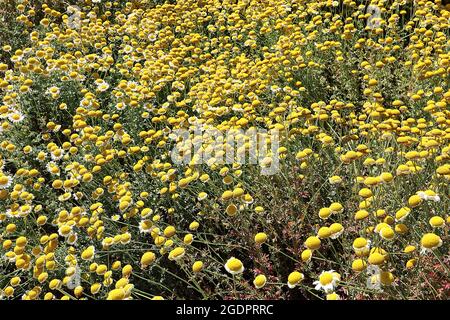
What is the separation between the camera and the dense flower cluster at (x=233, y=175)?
8.04ft

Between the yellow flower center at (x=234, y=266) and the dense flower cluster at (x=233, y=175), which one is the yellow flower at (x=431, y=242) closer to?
the dense flower cluster at (x=233, y=175)

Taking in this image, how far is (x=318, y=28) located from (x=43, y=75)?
2.79 metres

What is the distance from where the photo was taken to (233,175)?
3072 millimetres

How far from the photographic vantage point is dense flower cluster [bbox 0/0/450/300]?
245 cm

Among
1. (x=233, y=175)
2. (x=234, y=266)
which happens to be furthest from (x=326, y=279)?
(x=233, y=175)

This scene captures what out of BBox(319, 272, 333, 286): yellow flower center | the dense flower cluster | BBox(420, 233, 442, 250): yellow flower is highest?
BBox(420, 233, 442, 250): yellow flower

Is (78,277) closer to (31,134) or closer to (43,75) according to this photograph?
(31,134)

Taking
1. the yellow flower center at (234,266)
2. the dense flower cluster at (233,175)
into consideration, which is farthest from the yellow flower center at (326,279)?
the yellow flower center at (234,266)

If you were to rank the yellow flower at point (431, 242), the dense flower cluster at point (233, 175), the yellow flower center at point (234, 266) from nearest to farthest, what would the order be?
the yellow flower at point (431, 242) → the yellow flower center at point (234, 266) → the dense flower cluster at point (233, 175)

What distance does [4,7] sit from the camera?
6418 mm

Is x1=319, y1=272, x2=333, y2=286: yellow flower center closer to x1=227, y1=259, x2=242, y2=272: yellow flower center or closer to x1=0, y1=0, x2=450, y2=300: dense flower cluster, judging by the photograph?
x1=0, y1=0, x2=450, y2=300: dense flower cluster

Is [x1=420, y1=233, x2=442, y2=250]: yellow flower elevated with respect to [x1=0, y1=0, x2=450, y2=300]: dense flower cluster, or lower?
elevated

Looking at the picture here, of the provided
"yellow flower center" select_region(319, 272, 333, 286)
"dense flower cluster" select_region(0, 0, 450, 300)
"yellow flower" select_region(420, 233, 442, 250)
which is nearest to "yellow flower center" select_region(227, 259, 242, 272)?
"dense flower cluster" select_region(0, 0, 450, 300)

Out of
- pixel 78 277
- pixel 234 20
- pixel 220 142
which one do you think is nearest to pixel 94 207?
pixel 78 277
